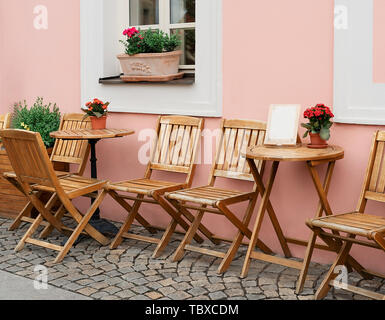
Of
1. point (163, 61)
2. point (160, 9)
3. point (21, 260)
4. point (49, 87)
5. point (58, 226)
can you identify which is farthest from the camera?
point (49, 87)

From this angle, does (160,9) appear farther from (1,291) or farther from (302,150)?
(1,291)

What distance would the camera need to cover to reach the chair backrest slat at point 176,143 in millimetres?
5863

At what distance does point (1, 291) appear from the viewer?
4.67 m

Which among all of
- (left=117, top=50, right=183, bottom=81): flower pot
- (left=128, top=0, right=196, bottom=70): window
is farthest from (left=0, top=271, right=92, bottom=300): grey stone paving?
(left=128, top=0, right=196, bottom=70): window

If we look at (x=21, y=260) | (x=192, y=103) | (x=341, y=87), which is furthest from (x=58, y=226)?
(x=341, y=87)

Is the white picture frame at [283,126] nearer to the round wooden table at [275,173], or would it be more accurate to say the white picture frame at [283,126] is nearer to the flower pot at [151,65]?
the round wooden table at [275,173]

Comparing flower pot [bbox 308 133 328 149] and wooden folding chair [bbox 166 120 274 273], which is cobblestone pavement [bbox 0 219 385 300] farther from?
flower pot [bbox 308 133 328 149]

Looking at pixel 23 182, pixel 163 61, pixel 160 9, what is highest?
pixel 160 9

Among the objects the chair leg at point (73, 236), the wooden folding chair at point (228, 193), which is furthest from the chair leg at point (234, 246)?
the chair leg at point (73, 236)

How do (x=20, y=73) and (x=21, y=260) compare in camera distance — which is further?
(x=20, y=73)

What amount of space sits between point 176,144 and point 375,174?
198cm

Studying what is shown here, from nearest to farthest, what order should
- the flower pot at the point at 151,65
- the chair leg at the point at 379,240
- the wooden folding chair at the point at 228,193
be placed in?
the chair leg at the point at 379,240 < the wooden folding chair at the point at 228,193 < the flower pot at the point at 151,65

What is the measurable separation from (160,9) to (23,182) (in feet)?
7.93

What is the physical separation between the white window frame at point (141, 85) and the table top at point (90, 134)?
19.0 inches
